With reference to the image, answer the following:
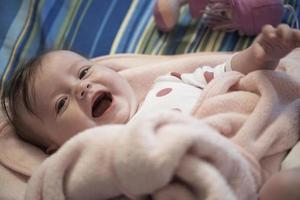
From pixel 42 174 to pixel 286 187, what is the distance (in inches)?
14.3

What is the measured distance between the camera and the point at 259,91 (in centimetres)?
77

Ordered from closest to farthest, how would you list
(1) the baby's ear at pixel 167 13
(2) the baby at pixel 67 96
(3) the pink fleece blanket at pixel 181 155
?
(3) the pink fleece blanket at pixel 181 155 → (2) the baby at pixel 67 96 → (1) the baby's ear at pixel 167 13

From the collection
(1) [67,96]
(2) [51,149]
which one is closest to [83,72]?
(1) [67,96]

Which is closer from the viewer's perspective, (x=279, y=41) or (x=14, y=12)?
(x=279, y=41)

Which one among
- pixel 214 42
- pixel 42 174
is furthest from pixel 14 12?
pixel 42 174

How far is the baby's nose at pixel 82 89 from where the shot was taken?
88 centimetres

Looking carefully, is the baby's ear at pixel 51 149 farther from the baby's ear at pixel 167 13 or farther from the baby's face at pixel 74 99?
the baby's ear at pixel 167 13

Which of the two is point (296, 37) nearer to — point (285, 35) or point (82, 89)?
point (285, 35)

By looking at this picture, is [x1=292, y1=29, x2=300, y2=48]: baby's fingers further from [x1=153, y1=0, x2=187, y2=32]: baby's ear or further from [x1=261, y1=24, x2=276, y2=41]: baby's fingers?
[x1=153, y1=0, x2=187, y2=32]: baby's ear

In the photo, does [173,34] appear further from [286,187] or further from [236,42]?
[286,187]

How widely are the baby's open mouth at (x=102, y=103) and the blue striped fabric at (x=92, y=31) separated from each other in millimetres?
381


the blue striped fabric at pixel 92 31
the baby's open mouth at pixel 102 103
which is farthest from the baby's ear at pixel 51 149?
the blue striped fabric at pixel 92 31

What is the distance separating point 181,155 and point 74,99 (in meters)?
0.40

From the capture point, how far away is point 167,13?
1243 mm
